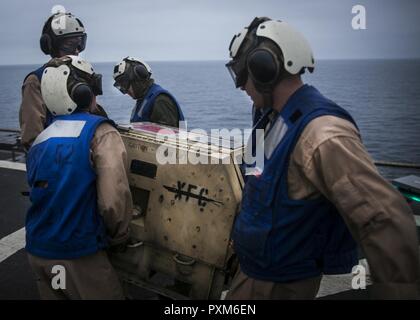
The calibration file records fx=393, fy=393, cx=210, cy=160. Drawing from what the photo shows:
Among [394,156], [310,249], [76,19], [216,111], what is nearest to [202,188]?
[310,249]

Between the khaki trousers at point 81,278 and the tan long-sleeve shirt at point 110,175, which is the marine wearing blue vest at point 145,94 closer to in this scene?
the tan long-sleeve shirt at point 110,175

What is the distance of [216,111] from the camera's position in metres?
68.4

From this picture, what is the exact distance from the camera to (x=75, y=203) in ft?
9.45

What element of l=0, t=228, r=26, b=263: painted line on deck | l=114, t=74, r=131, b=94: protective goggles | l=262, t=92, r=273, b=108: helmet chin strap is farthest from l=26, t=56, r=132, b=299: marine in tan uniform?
l=0, t=228, r=26, b=263: painted line on deck

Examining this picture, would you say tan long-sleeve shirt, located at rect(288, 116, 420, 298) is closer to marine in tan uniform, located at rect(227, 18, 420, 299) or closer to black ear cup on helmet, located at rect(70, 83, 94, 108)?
marine in tan uniform, located at rect(227, 18, 420, 299)

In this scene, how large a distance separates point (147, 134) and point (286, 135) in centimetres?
184

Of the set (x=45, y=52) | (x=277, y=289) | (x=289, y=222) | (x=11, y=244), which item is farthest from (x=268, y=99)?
(x=11, y=244)

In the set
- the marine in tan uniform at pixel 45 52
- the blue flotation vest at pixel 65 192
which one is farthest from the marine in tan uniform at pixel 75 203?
the marine in tan uniform at pixel 45 52

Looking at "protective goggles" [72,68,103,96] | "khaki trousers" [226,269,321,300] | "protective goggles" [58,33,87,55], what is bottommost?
"khaki trousers" [226,269,321,300]

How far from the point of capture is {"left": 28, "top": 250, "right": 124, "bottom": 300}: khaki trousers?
3.00 meters

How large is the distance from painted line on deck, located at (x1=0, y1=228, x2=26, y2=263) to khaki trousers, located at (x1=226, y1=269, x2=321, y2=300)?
424 cm

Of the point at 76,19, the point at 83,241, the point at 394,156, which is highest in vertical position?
the point at 76,19

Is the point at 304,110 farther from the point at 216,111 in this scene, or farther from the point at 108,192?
the point at 216,111

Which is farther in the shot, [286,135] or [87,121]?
[87,121]
